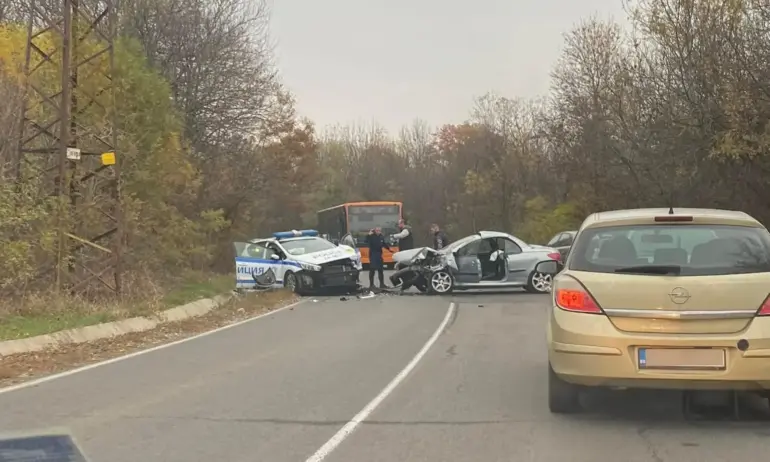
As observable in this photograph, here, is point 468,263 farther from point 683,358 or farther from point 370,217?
point 370,217

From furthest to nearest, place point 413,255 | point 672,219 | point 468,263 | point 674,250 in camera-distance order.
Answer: point 413,255, point 468,263, point 672,219, point 674,250

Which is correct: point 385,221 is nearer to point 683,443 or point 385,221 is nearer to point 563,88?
point 563,88

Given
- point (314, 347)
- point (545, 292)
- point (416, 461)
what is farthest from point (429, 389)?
point (545, 292)

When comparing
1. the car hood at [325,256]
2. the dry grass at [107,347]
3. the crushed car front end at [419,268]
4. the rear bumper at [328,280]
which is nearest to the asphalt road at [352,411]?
the dry grass at [107,347]

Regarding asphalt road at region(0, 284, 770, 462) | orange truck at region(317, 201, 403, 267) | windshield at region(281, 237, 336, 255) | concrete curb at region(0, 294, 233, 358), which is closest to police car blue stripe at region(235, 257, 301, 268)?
windshield at region(281, 237, 336, 255)

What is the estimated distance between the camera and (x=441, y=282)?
21.7 meters

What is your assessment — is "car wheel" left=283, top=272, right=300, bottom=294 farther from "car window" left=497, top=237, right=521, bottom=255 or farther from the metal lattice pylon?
"car window" left=497, top=237, right=521, bottom=255

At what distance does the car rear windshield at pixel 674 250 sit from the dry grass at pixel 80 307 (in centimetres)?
884

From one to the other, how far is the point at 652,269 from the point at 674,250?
0.34m

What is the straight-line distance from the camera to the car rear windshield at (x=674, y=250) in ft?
21.1

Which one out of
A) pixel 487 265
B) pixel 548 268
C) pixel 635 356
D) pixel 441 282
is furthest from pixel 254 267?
pixel 635 356

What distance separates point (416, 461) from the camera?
5.73 metres

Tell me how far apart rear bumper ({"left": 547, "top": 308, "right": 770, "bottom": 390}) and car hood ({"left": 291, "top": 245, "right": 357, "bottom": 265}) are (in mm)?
16433

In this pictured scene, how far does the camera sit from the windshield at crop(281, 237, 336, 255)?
23.6 m
